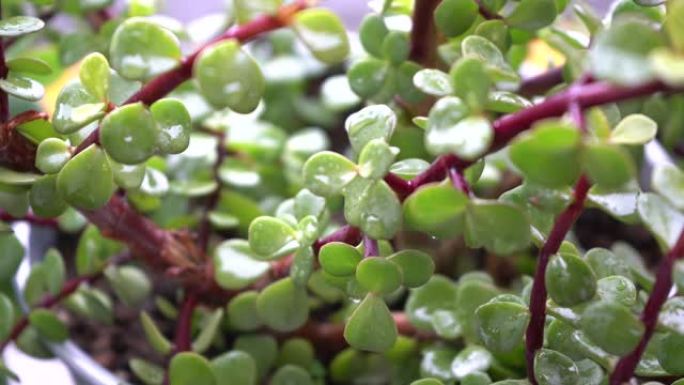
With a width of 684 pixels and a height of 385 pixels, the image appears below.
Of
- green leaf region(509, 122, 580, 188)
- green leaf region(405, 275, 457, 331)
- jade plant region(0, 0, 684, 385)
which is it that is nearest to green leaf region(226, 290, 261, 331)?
jade plant region(0, 0, 684, 385)

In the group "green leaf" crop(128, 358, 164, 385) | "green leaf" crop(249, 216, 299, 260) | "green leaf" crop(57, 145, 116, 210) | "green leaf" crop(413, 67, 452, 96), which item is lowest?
"green leaf" crop(128, 358, 164, 385)

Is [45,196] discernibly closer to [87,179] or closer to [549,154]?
[87,179]

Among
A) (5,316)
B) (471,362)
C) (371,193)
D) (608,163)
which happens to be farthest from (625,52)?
(5,316)

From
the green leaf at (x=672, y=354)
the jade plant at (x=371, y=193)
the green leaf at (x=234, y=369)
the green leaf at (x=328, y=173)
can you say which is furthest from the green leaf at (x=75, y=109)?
the green leaf at (x=672, y=354)

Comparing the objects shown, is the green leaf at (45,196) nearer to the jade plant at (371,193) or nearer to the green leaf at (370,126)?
the jade plant at (371,193)

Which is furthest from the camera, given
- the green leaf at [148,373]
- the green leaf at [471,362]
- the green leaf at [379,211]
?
the green leaf at [148,373]

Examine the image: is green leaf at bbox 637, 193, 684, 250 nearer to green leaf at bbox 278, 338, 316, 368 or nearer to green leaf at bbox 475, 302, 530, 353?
green leaf at bbox 475, 302, 530, 353
